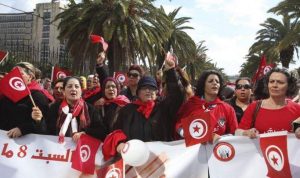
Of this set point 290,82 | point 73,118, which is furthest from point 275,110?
point 73,118

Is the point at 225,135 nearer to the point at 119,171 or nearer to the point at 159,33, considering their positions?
the point at 119,171

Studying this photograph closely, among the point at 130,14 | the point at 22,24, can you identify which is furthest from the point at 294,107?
the point at 22,24

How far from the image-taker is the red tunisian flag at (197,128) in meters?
4.05

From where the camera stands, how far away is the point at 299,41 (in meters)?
19.7

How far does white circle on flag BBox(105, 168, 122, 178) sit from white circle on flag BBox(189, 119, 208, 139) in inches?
31.5

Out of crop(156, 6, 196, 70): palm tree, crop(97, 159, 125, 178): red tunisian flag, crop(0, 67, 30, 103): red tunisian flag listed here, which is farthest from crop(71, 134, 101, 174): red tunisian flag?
crop(156, 6, 196, 70): palm tree

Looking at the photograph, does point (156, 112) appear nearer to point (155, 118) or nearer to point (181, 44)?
point (155, 118)

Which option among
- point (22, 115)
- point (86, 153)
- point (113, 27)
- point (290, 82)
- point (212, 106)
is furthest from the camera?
point (113, 27)

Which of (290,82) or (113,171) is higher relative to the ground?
(290,82)

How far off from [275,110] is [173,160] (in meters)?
1.09

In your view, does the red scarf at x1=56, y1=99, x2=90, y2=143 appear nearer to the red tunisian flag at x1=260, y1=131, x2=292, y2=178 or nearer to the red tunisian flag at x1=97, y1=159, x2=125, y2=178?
the red tunisian flag at x1=97, y1=159, x2=125, y2=178

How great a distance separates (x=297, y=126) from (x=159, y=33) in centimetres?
1772

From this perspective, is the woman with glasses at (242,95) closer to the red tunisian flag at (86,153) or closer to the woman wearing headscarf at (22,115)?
the red tunisian flag at (86,153)

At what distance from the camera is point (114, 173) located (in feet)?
13.9
